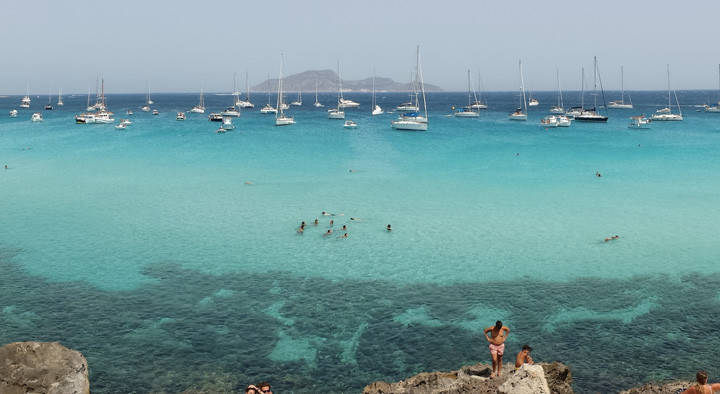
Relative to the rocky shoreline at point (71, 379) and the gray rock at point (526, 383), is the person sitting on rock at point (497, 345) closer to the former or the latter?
the rocky shoreline at point (71, 379)

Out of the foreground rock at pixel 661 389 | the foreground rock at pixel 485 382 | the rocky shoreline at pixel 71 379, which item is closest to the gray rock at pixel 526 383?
the foreground rock at pixel 485 382

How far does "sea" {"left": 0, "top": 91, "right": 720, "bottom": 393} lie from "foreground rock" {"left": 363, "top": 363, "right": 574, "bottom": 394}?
1.71m

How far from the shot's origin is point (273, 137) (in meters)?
77.7

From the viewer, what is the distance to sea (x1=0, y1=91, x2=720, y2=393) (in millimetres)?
16125

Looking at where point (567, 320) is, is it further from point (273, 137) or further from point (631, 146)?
point (273, 137)

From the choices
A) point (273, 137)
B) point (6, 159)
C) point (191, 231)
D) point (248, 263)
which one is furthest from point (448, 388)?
point (273, 137)

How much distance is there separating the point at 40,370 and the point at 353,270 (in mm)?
12941

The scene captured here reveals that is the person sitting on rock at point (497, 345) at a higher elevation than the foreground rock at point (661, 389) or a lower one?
higher

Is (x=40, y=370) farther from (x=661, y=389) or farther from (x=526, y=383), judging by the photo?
(x=661, y=389)

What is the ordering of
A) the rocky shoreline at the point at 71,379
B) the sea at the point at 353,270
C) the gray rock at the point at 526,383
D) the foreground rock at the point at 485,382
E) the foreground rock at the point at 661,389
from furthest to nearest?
1. the sea at the point at 353,270
2. the foreground rock at the point at 661,389
3. the rocky shoreline at the point at 71,379
4. the foreground rock at the point at 485,382
5. the gray rock at the point at 526,383

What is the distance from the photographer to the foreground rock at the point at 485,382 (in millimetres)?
10977

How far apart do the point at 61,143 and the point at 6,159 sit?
14994mm

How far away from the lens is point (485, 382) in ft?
41.1

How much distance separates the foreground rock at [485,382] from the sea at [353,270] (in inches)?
67.3
